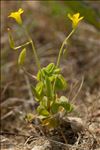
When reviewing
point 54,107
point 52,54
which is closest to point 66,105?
point 54,107

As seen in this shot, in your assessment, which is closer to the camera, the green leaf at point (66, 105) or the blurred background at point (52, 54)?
the green leaf at point (66, 105)

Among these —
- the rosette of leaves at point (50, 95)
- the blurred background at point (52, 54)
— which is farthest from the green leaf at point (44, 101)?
the blurred background at point (52, 54)

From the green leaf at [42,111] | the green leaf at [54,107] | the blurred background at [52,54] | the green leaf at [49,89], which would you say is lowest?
the blurred background at [52,54]

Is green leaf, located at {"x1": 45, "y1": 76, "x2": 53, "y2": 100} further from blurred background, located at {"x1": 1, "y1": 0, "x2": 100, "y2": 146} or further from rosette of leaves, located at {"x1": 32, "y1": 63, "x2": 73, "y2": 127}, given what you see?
blurred background, located at {"x1": 1, "y1": 0, "x2": 100, "y2": 146}

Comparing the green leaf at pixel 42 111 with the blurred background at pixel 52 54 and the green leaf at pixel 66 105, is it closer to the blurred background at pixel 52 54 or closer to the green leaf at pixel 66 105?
the green leaf at pixel 66 105

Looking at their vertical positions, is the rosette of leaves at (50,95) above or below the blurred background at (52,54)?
above

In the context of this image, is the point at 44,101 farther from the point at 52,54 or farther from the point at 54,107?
the point at 52,54

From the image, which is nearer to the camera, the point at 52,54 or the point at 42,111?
the point at 42,111

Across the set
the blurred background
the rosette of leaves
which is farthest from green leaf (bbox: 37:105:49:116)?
the blurred background

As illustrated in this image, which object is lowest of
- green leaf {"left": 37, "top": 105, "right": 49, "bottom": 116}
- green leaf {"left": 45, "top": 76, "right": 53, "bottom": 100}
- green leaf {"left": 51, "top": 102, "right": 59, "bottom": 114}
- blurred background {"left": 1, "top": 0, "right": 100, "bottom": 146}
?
blurred background {"left": 1, "top": 0, "right": 100, "bottom": 146}
